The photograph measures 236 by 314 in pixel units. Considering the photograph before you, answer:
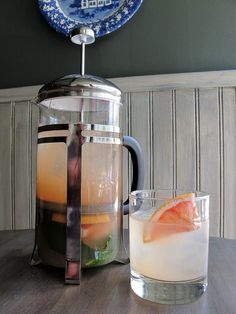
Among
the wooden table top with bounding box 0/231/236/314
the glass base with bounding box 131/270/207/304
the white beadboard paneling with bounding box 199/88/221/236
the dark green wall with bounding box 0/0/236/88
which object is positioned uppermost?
the dark green wall with bounding box 0/0/236/88

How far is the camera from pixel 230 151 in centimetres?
98

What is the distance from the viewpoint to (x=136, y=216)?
0.40m

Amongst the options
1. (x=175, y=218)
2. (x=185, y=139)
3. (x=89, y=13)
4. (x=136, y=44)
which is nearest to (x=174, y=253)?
(x=175, y=218)

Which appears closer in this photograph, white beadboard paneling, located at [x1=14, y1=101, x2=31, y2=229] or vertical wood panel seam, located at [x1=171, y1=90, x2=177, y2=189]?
vertical wood panel seam, located at [x1=171, y1=90, x2=177, y2=189]

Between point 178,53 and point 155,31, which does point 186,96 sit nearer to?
point 178,53

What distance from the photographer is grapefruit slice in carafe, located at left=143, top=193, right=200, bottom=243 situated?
356 mm

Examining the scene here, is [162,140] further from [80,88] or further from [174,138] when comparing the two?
[80,88]

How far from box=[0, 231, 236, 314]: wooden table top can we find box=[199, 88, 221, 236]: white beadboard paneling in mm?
507

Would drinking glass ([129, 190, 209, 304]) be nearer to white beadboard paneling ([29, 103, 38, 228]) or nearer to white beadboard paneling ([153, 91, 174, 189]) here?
white beadboard paneling ([153, 91, 174, 189])

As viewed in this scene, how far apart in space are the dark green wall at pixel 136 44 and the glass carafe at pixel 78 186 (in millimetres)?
654

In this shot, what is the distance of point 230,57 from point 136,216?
0.84 metres

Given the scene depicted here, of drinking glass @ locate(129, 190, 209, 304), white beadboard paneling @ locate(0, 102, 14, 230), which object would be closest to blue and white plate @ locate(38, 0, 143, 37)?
white beadboard paneling @ locate(0, 102, 14, 230)

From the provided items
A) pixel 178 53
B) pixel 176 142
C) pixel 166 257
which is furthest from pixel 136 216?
pixel 178 53

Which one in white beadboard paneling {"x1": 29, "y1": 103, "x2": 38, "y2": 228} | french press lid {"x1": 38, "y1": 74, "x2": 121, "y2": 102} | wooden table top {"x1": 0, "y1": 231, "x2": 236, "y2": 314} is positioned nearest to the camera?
wooden table top {"x1": 0, "y1": 231, "x2": 236, "y2": 314}
